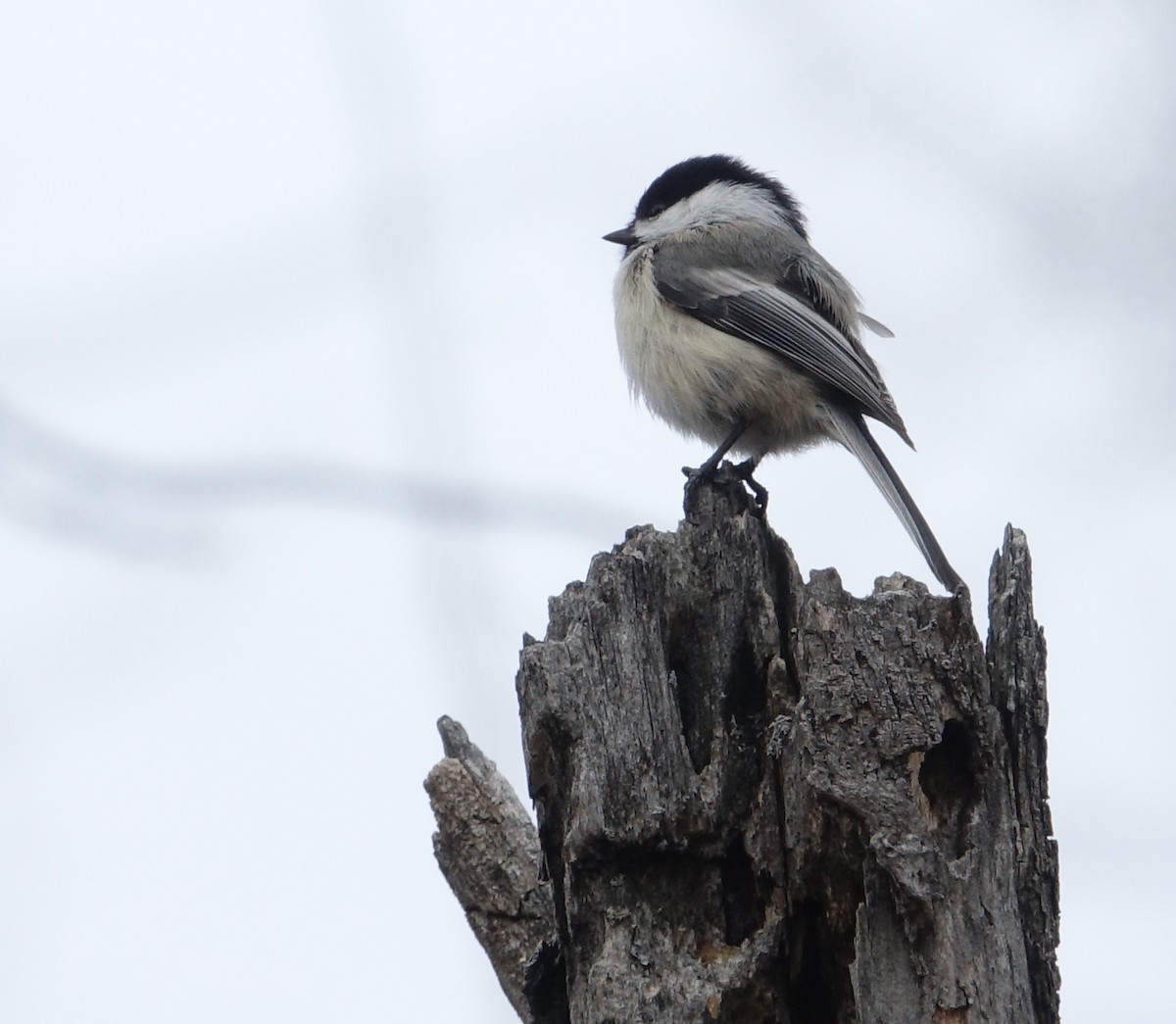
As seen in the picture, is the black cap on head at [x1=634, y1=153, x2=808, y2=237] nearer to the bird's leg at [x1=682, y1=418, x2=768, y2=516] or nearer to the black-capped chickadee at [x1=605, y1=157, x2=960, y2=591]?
the black-capped chickadee at [x1=605, y1=157, x2=960, y2=591]

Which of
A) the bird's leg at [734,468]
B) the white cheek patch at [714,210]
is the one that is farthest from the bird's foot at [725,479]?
the white cheek patch at [714,210]

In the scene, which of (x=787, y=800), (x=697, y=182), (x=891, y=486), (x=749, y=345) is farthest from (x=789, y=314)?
(x=787, y=800)

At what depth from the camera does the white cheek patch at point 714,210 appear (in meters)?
5.27

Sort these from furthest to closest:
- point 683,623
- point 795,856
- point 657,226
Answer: point 657,226
point 683,623
point 795,856

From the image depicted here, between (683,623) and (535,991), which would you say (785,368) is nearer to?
(683,623)

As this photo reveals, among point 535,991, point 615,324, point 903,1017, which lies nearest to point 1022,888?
point 903,1017

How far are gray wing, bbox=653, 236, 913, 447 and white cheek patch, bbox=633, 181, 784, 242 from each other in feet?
1.17

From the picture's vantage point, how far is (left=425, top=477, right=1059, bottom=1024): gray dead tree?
2234 mm

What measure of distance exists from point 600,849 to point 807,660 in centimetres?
51

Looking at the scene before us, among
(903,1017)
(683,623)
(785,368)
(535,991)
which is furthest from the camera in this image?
(785,368)

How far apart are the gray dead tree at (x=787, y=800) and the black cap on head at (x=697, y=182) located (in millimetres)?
2985

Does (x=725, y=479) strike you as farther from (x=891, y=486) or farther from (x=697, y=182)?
(x=697, y=182)

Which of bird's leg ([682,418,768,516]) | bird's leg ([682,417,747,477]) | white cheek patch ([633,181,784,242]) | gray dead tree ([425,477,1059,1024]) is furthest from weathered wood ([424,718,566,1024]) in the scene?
white cheek patch ([633,181,784,242])

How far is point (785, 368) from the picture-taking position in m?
4.45
